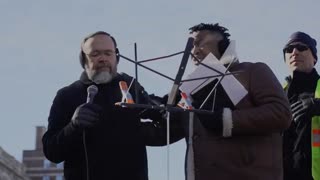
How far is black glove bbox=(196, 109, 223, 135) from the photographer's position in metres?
5.56

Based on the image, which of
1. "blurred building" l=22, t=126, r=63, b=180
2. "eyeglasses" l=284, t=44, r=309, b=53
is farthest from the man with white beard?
"blurred building" l=22, t=126, r=63, b=180

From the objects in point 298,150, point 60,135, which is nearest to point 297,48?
point 298,150

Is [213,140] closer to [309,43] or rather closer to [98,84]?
[98,84]

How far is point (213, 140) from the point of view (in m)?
5.70

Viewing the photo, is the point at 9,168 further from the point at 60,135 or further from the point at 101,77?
the point at 60,135

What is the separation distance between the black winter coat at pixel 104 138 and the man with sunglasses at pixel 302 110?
107cm

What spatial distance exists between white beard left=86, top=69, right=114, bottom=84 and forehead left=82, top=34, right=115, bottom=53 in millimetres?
167

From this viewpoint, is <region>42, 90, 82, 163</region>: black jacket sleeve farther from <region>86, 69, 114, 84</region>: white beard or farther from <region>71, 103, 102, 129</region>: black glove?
<region>86, 69, 114, 84</region>: white beard

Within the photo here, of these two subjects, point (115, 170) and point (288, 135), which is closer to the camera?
point (115, 170)

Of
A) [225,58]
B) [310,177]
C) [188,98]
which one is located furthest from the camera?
[310,177]

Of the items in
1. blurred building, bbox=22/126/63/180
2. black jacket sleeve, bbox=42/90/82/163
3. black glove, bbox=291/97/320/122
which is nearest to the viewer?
black jacket sleeve, bbox=42/90/82/163

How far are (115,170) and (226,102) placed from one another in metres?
0.86

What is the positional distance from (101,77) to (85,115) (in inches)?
20.1

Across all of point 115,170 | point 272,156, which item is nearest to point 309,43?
point 272,156
